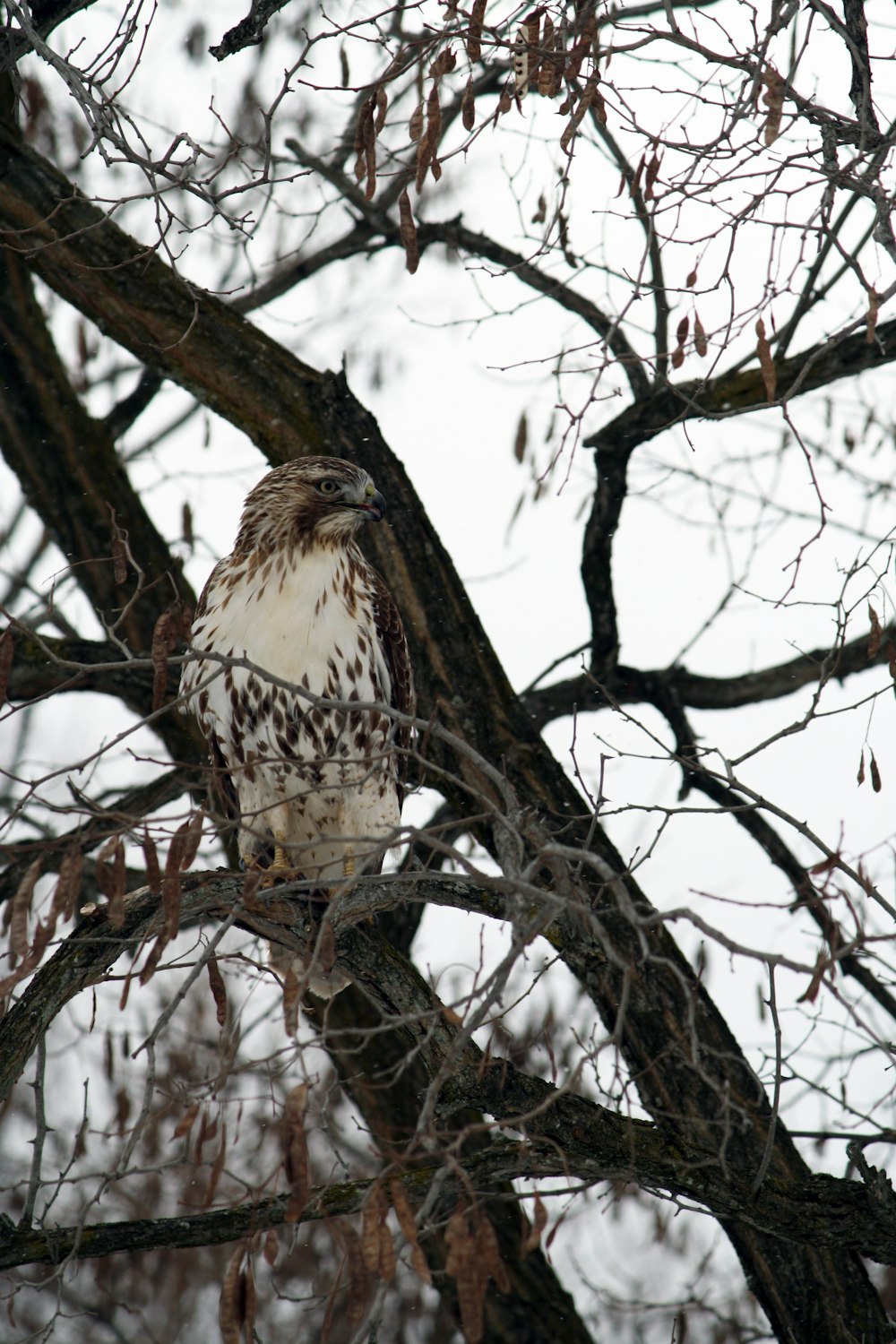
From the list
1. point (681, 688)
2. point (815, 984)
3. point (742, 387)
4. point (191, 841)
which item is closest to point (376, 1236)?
point (191, 841)

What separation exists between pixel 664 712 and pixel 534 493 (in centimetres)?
139

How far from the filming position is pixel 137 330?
5.18 metres

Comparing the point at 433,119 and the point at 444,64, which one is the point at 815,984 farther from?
the point at 444,64

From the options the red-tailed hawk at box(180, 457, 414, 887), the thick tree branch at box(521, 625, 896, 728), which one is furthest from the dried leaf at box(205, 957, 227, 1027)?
the thick tree branch at box(521, 625, 896, 728)

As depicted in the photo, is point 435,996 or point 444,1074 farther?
point 435,996

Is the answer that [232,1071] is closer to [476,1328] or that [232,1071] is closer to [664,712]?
[476,1328]

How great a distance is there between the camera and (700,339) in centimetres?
376

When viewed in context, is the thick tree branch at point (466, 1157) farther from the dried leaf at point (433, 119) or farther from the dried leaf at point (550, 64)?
the dried leaf at point (550, 64)

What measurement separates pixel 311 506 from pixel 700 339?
153 cm

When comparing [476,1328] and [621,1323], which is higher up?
[621,1323]

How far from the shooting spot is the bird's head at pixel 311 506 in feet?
15.2

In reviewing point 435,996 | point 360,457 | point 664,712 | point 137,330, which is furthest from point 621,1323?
point 137,330

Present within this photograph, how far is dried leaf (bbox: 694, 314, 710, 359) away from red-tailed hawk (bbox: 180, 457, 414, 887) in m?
1.35

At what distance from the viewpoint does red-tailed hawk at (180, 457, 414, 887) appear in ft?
14.2
